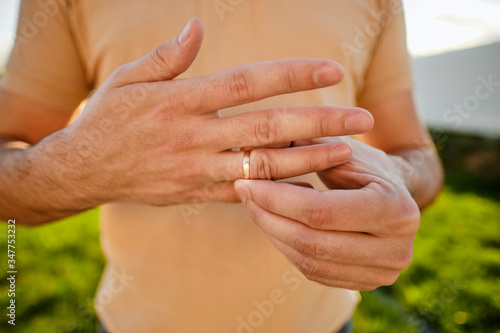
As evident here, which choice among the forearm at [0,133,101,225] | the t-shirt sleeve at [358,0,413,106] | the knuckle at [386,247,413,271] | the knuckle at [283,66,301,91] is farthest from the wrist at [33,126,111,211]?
the t-shirt sleeve at [358,0,413,106]

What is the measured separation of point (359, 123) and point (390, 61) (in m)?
0.81

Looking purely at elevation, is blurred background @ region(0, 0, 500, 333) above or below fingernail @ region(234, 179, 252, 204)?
below

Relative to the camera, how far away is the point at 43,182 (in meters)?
1.17

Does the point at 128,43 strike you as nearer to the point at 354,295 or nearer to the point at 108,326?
the point at 108,326

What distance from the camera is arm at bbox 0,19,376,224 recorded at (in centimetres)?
87

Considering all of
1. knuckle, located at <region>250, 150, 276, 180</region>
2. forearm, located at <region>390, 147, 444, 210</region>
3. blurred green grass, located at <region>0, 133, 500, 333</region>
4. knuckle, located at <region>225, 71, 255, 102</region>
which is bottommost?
blurred green grass, located at <region>0, 133, 500, 333</region>

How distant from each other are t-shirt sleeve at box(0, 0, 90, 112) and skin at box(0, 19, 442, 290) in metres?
0.31

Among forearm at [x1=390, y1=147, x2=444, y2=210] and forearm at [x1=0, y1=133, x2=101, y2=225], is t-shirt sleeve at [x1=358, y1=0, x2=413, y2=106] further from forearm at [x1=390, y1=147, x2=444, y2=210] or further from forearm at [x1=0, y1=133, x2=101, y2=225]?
forearm at [x1=0, y1=133, x2=101, y2=225]

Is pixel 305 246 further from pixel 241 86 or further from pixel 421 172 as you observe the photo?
pixel 421 172

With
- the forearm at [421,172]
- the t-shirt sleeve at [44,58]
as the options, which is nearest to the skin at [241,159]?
the forearm at [421,172]

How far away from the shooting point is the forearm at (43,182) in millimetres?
1109

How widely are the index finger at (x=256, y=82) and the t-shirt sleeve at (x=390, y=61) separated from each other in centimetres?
82

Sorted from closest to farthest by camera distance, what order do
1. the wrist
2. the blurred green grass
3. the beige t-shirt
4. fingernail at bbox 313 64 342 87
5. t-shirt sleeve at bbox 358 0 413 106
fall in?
1. fingernail at bbox 313 64 342 87
2. the wrist
3. the beige t-shirt
4. t-shirt sleeve at bbox 358 0 413 106
5. the blurred green grass

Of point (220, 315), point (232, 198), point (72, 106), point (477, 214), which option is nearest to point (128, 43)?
point (72, 106)
